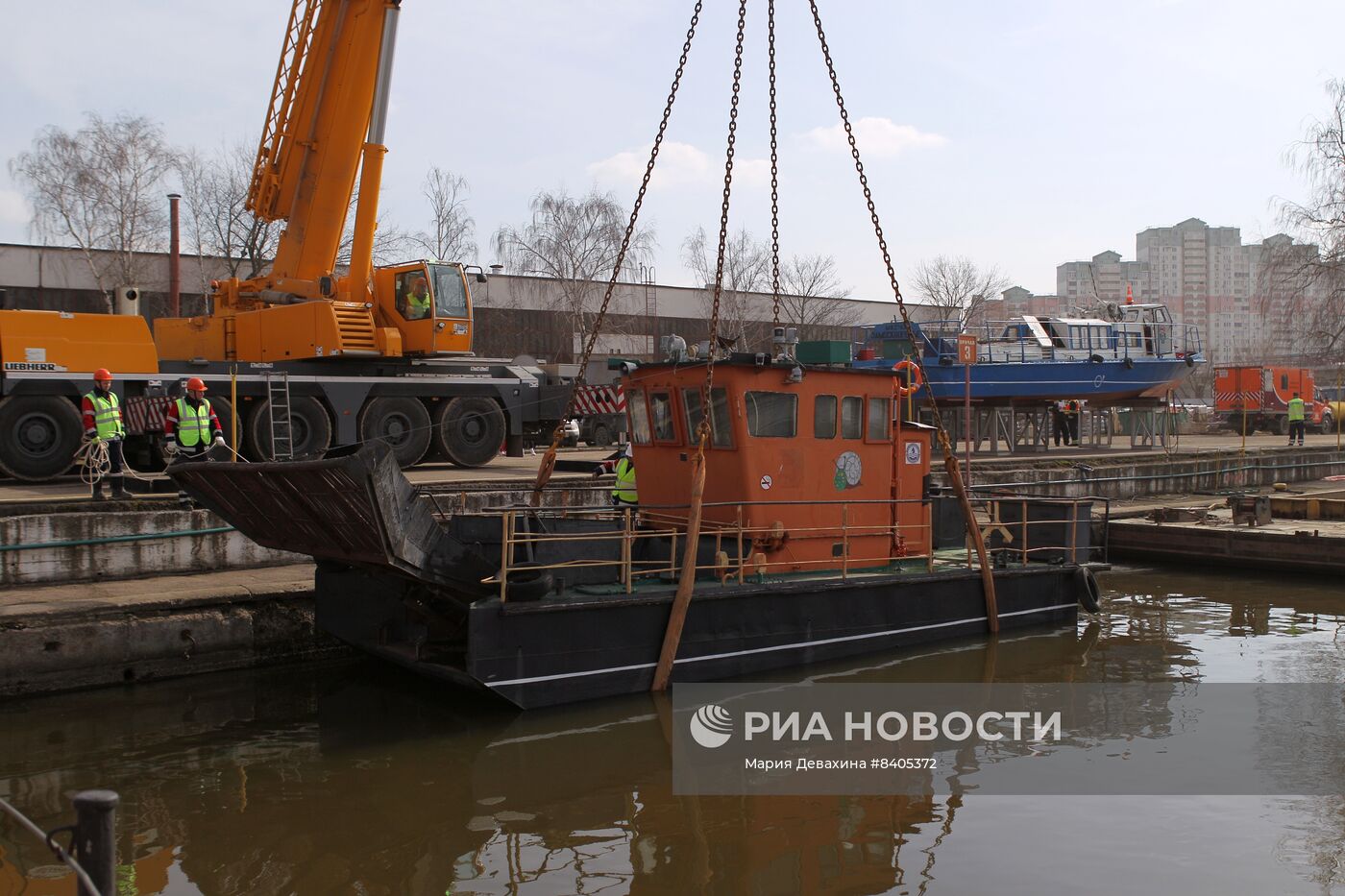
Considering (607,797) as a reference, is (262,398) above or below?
above

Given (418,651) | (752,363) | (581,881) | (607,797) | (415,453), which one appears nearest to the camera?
(581,881)

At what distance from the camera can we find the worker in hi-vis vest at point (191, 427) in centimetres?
1204

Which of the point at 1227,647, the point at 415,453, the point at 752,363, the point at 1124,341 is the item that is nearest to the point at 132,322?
the point at 415,453

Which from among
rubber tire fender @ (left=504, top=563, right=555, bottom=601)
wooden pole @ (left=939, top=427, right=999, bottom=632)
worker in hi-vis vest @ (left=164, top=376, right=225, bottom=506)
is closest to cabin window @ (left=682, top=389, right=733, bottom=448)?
wooden pole @ (left=939, top=427, right=999, bottom=632)

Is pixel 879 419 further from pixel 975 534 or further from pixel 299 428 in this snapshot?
pixel 299 428

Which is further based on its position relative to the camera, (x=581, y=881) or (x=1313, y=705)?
(x=1313, y=705)

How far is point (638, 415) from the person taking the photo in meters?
10.9

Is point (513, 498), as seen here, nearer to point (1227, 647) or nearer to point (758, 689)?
point (758, 689)

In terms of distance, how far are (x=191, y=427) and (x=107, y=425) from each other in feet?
3.24

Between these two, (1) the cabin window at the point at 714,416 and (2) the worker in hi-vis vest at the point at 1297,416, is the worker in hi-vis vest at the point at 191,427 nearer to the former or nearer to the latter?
(1) the cabin window at the point at 714,416

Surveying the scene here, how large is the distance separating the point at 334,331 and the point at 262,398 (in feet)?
4.59

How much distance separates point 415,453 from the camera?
1678cm

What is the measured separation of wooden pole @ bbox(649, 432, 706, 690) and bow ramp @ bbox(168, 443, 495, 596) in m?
1.50

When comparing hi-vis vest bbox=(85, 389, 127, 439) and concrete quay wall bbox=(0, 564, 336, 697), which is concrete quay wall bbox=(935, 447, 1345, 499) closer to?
concrete quay wall bbox=(0, 564, 336, 697)
